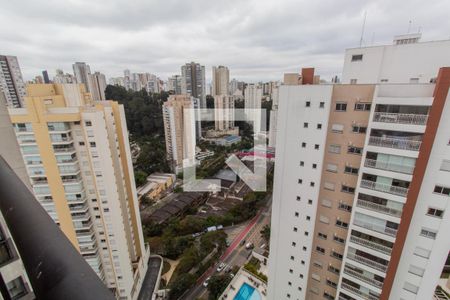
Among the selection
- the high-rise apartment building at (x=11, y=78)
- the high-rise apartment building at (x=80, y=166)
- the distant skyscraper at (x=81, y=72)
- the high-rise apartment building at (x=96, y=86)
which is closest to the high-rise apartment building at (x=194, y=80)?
the high-rise apartment building at (x=96, y=86)

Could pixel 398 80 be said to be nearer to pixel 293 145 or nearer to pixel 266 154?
pixel 293 145

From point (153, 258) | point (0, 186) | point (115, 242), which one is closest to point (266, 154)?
point (153, 258)

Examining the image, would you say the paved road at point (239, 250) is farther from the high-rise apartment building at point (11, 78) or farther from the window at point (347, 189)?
the high-rise apartment building at point (11, 78)

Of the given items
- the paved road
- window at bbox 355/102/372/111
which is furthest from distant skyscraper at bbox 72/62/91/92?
window at bbox 355/102/372/111

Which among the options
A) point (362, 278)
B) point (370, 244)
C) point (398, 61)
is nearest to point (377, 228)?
point (370, 244)

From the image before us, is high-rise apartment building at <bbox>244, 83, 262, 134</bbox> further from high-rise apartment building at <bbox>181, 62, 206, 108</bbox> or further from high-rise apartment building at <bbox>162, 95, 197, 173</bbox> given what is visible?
high-rise apartment building at <bbox>162, 95, 197, 173</bbox>
